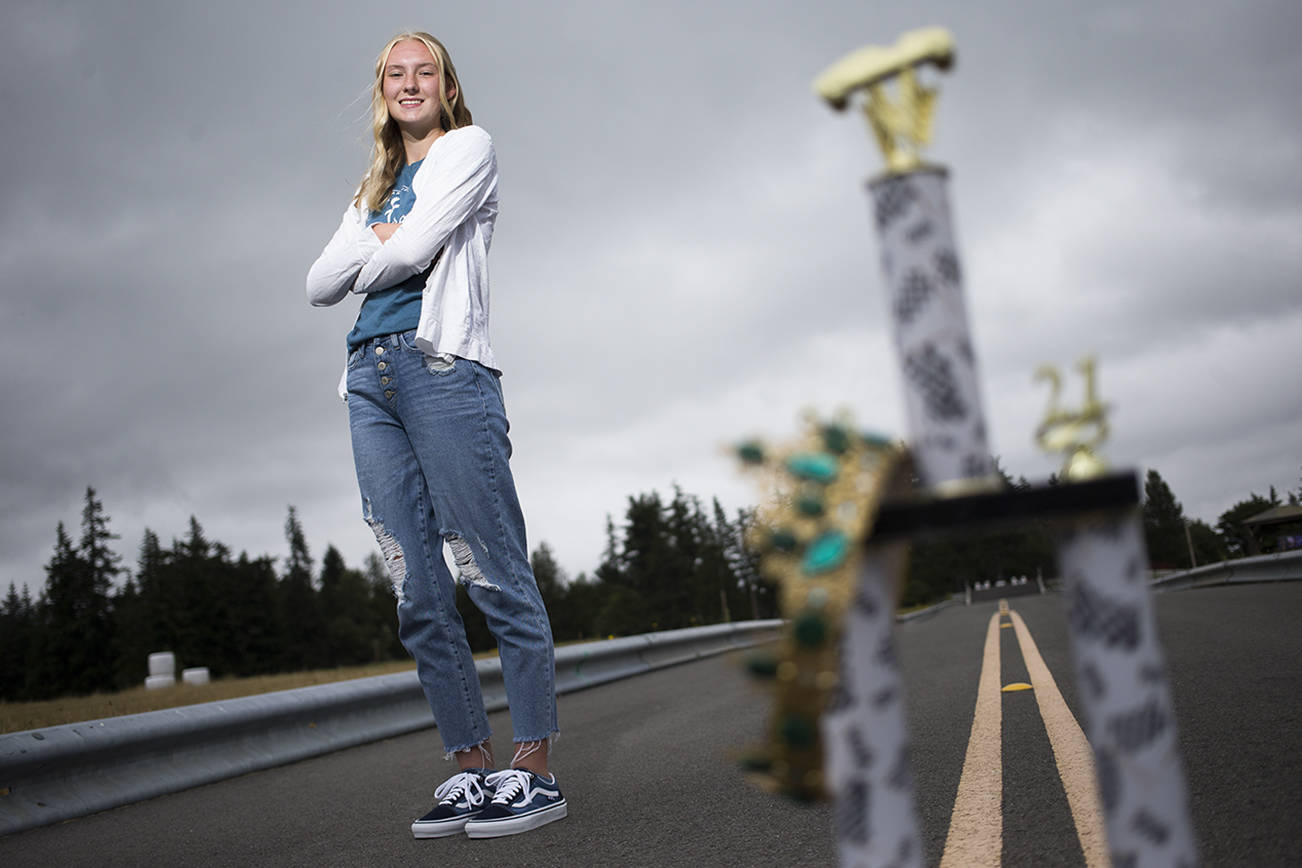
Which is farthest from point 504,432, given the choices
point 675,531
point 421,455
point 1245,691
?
point 675,531

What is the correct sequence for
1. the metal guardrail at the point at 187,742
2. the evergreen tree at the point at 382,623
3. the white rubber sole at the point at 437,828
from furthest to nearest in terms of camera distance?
the evergreen tree at the point at 382,623 < the metal guardrail at the point at 187,742 < the white rubber sole at the point at 437,828

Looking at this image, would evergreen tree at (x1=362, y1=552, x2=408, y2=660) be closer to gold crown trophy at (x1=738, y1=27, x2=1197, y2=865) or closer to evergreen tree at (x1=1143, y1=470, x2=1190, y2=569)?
evergreen tree at (x1=1143, y1=470, x2=1190, y2=569)

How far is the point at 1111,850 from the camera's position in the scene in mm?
1021

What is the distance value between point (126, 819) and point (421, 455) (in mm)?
2726

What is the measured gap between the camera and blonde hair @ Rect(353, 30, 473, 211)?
3.51 m

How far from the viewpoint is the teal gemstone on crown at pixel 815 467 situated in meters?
1.03

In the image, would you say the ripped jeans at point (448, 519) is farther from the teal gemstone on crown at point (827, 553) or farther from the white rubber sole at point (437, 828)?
the teal gemstone on crown at point (827, 553)

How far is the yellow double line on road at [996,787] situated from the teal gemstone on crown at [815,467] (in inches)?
23.7

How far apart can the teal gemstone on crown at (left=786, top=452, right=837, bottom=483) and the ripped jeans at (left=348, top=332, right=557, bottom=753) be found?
2378 millimetres

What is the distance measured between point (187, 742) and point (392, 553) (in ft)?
9.81

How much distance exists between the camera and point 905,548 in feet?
3.51

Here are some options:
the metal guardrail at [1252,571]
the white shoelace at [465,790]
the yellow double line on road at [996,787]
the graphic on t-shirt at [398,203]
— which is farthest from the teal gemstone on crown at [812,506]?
the metal guardrail at [1252,571]

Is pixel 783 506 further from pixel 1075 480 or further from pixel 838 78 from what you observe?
pixel 838 78

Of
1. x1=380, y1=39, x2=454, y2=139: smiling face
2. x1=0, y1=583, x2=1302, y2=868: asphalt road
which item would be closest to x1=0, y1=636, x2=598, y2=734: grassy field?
x1=0, y1=583, x2=1302, y2=868: asphalt road
